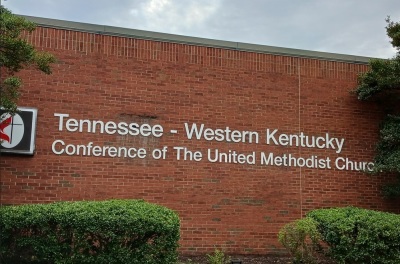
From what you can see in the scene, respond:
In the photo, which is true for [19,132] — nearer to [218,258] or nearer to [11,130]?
[11,130]

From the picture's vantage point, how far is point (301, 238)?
10.5m

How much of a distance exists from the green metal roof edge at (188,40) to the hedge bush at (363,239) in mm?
4507

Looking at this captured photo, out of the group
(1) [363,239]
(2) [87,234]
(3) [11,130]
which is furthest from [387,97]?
(3) [11,130]

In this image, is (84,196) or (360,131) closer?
(84,196)

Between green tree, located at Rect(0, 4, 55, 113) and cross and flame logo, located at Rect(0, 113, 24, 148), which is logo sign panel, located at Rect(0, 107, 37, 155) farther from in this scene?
green tree, located at Rect(0, 4, 55, 113)

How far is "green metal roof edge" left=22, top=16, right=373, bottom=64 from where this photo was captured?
11.8 m

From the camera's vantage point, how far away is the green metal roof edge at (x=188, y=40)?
11.8m

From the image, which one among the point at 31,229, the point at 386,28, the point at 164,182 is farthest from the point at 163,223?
the point at 386,28

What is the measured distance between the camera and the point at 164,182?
11.8 m

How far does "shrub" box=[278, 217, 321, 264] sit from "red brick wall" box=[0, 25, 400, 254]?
1.53 metres

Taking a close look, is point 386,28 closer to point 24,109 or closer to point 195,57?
point 195,57

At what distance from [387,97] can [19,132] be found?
8591 millimetres

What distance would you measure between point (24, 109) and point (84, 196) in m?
2.14

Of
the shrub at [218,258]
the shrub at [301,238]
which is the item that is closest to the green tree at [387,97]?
the shrub at [301,238]
